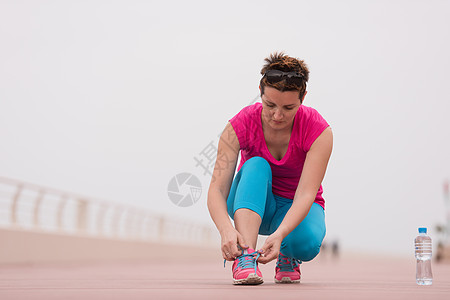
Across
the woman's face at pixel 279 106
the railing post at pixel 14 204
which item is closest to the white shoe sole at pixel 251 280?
the woman's face at pixel 279 106

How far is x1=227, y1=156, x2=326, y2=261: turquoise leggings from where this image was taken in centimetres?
370

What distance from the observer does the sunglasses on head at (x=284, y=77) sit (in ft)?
11.7

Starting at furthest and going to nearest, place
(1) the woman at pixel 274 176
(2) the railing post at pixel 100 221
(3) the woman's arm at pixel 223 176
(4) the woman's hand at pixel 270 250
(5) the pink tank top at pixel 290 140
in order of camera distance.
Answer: (2) the railing post at pixel 100 221
(5) the pink tank top at pixel 290 140
(3) the woman's arm at pixel 223 176
(1) the woman at pixel 274 176
(4) the woman's hand at pixel 270 250

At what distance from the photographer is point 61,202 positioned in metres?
9.63

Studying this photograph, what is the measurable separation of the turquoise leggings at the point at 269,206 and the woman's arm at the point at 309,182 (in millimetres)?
184

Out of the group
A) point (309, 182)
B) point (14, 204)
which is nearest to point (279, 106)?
point (309, 182)

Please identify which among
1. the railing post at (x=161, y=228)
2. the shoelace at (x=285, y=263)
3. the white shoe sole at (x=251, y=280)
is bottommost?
the white shoe sole at (x=251, y=280)

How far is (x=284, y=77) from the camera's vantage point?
3580mm

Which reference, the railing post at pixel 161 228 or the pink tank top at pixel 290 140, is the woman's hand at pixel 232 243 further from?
the railing post at pixel 161 228

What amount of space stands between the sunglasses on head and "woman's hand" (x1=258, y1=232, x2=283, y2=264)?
805mm

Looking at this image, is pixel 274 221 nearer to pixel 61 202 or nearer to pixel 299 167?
pixel 299 167

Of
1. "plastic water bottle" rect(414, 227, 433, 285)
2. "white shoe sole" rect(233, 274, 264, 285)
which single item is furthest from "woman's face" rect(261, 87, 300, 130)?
"plastic water bottle" rect(414, 227, 433, 285)

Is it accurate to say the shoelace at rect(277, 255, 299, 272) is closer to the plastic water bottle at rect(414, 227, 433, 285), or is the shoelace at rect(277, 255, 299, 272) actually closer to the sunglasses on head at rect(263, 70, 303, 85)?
the plastic water bottle at rect(414, 227, 433, 285)

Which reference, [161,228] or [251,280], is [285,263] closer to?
[251,280]
